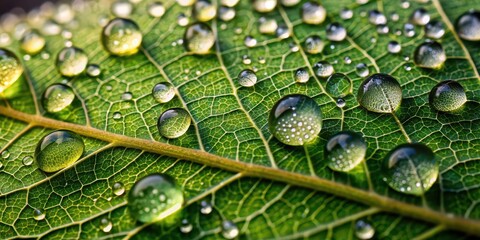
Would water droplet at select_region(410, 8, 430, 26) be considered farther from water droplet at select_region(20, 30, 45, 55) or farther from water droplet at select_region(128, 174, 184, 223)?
water droplet at select_region(20, 30, 45, 55)

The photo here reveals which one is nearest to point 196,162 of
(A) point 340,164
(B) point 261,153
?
(B) point 261,153

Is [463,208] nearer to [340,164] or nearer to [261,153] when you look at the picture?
[340,164]

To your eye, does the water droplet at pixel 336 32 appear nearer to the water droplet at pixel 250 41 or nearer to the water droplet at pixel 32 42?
the water droplet at pixel 250 41

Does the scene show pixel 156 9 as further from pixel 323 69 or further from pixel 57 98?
pixel 323 69

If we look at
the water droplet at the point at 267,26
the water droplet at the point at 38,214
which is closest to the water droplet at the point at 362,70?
the water droplet at the point at 267,26

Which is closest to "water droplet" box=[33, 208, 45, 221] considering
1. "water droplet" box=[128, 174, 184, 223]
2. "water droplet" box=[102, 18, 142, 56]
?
"water droplet" box=[128, 174, 184, 223]

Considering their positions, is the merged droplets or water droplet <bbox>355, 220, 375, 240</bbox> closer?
water droplet <bbox>355, 220, 375, 240</bbox>

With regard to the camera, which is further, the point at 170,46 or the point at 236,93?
the point at 170,46
